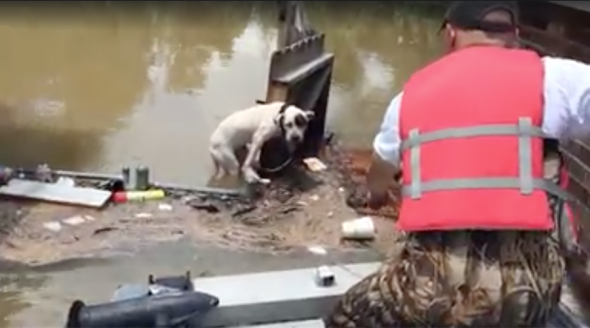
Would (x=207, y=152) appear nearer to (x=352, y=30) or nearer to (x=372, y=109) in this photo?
(x=372, y=109)

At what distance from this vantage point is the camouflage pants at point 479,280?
2.44 m

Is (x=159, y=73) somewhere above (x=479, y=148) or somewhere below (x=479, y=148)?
above

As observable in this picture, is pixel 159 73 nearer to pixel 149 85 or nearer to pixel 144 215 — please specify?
pixel 149 85

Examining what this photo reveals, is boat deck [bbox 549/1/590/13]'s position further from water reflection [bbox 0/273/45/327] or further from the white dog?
water reflection [bbox 0/273/45/327]

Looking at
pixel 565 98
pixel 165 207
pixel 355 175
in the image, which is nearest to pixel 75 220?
pixel 165 207

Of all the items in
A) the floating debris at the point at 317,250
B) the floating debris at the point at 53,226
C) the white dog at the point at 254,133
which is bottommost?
the floating debris at the point at 317,250

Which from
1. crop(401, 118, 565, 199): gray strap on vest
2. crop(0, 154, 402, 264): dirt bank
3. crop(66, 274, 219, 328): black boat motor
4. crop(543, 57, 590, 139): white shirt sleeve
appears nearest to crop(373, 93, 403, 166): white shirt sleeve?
crop(401, 118, 565, 199): gray strap on vest

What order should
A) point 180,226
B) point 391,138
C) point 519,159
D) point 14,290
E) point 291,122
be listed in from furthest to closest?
point 291,122, point 180,226, point 14,290, point 391,138, point 519,159

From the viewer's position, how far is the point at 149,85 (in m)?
8.55

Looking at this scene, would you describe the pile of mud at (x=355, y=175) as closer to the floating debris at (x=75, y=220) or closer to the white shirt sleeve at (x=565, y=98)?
the floating debris at (x=75, y=220)

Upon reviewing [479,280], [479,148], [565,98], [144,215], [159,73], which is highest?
[159,73]

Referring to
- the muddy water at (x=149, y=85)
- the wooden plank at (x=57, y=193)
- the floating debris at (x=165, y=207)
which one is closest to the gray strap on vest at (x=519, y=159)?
the muddy water at (x=149, y=85)

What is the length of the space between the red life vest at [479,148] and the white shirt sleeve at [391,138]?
0.25ft

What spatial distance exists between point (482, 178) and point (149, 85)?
6433 millimetres
